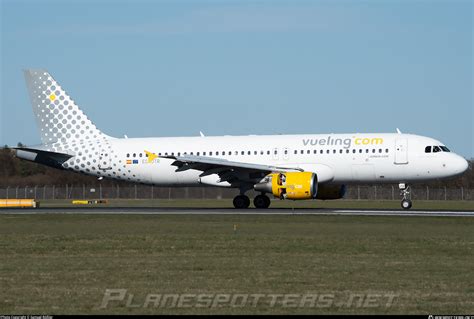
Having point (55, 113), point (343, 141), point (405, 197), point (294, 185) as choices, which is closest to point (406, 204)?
point (405, 197)

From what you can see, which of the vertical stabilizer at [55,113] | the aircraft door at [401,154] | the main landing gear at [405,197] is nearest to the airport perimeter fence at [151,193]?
the vertical stabilizer at [55,113]

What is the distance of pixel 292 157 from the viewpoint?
4644cm

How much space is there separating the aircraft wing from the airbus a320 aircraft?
0.17 feet

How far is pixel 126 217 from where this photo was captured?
124ft

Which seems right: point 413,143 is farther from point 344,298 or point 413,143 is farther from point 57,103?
point 344,298

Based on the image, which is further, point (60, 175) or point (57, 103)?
point (60, 175)

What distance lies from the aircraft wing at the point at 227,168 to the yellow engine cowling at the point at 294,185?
1.45 metres

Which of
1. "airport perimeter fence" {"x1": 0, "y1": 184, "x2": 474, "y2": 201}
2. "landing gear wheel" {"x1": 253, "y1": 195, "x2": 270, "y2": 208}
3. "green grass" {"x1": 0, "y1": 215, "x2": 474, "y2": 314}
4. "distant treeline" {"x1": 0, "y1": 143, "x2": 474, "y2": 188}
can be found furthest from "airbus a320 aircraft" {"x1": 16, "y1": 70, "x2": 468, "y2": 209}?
"distant treeline" {"x1": 0, "y1": 143, "x2": 474, "y2": 188}

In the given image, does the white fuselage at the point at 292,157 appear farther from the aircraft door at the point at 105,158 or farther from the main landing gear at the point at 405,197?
the main landing gear at the point at 405,197

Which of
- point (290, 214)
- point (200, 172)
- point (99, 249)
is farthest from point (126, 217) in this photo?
point (99, 249)

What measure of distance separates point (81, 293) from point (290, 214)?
24.4 metres

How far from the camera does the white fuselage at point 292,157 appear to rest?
44875 mm

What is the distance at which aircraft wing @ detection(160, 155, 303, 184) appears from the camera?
149 ft

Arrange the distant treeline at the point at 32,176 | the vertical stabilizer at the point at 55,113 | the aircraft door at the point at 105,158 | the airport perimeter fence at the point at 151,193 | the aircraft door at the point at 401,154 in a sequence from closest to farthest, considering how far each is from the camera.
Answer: the aircraft door at the point at 401,154 → the aircraft door at the point at 105,158 → the vertical stabilizer at the point at 55,113 → the airport perimeter fence at the point at 151,193 → the distant treeline at the point at 32,176
